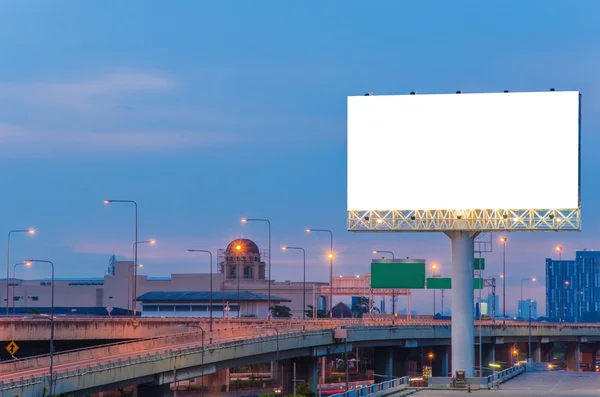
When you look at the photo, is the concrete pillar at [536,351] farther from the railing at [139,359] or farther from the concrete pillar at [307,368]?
the railing at [139,359]

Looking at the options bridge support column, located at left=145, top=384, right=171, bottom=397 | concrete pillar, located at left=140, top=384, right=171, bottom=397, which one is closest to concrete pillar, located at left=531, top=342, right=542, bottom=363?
concrete pillar, located at left=140, top=384, right=171, bottom=397

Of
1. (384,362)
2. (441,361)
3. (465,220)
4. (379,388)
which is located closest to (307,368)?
(384,362)

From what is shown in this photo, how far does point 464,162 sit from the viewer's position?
265 feet

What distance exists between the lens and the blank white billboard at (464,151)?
79250 millimetres

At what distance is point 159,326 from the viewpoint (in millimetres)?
133750

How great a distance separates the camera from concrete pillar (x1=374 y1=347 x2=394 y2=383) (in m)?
135

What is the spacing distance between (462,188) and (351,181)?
786 cm

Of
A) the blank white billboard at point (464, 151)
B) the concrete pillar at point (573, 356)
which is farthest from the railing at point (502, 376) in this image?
the concrete pillar at point (573, 356)

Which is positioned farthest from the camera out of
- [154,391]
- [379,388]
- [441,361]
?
[441,361]

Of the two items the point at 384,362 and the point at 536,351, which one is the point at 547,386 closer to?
the point at 384,362

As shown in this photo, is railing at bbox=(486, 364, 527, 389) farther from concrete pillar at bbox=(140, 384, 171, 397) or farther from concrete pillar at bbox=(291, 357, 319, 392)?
concrete pillar at bbox=(140, 384, 171, 397)

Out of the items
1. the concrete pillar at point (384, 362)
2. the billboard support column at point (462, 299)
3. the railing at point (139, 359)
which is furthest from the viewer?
the concrete pillar at point (384, 362)

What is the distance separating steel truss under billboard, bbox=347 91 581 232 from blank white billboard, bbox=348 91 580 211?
0.23ft

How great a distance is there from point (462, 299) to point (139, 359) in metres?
23.1
